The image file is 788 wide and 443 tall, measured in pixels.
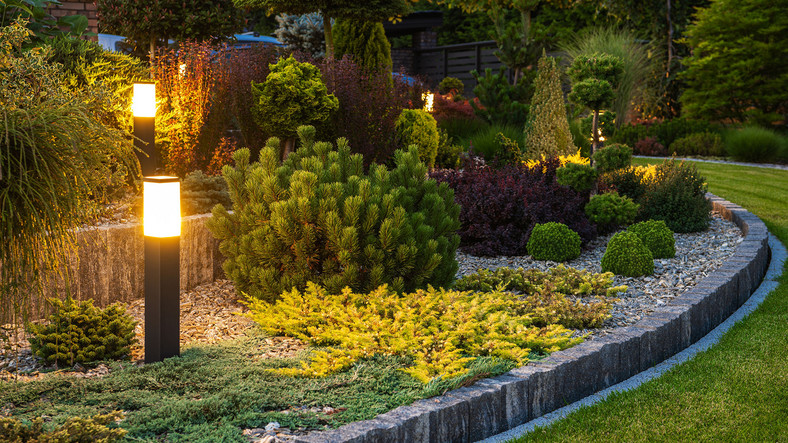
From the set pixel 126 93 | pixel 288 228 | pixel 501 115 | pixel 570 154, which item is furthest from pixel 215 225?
pixel 501 115

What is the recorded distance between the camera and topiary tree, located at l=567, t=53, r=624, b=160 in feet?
25.5

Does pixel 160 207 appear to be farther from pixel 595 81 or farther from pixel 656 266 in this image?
pixel 595 81

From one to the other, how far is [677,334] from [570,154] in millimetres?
6260

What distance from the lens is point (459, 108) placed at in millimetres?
15398

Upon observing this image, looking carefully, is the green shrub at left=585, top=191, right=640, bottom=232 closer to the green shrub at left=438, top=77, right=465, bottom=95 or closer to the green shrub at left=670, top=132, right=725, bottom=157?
the green shrub at left=670, top=132, right=725, bottom=157

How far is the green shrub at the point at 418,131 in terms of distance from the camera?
30.6ft

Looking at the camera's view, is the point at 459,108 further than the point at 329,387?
Yes

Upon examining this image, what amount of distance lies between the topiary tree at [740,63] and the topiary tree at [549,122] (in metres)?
11.2

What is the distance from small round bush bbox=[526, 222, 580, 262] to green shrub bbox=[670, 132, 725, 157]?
453 inches

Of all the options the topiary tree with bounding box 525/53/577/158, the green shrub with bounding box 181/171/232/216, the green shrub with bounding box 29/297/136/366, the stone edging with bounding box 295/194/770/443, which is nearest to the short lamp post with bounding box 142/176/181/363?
the green shrub with bounding box 29/297/136/366

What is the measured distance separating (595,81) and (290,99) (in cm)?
318

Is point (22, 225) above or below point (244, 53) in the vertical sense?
below

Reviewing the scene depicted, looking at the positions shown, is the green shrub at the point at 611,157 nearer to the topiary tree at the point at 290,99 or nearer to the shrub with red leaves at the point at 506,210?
the shrub with red leaves at the point at 506,210

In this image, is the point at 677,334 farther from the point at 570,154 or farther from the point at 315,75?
the point at 570,154
